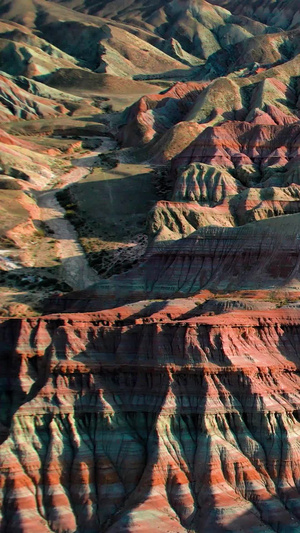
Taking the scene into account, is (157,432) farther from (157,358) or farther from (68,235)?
(68,235)

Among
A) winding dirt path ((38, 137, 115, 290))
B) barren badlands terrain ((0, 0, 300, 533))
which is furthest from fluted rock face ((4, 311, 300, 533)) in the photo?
winding dirt path ((38, 137, 115, 290))

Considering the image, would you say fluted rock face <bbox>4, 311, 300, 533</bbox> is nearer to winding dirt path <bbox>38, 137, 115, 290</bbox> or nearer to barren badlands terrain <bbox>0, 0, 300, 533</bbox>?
barren badlands terrain <bbox>0, 0, 300, 533</bbox>

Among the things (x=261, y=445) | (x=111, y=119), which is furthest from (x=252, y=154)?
(x=261, y=445)

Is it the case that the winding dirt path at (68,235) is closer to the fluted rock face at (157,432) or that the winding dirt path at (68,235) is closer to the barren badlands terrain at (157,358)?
the barren badlands terrain at (157,358)

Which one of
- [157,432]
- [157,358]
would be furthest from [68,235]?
[157,432]

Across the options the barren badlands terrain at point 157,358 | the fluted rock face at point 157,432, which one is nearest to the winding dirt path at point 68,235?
the barren badlands terrain at point 157,358
